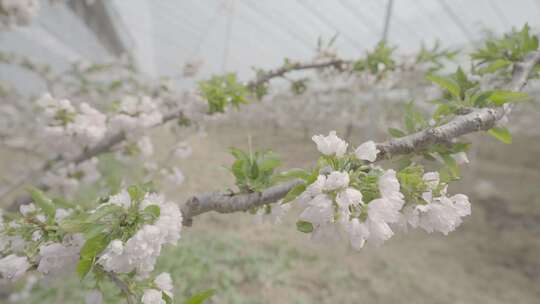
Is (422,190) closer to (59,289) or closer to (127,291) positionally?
(127,291)

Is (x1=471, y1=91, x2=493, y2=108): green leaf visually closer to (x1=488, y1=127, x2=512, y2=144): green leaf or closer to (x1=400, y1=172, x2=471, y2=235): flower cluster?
(x1=488, y1=127, x2=512, y2=144): green leaf

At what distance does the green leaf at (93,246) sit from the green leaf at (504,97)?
3.33 feet

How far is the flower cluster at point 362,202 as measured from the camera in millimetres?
604

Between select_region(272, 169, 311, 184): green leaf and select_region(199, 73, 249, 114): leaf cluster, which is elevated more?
select_region(199, 73, 249, 114): leaf cluster

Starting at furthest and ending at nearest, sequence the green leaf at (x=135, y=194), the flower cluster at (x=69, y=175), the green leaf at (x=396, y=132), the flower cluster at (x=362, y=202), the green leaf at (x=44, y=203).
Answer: the flower cluster at (x=69, y=175) → the green leaf at (x=396, y=132) → the green leaf at (x=44, y=203) → the green leaf at (x=135, y=194) → the flower cluster at (x=362, y=202)

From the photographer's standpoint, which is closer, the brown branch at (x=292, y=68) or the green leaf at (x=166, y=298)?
the green leaf at (x=166, y=298)

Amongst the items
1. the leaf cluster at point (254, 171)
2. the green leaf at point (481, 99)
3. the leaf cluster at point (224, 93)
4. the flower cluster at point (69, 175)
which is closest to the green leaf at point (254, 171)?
the leaf cluster at point (254, 171)

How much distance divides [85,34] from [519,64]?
42.7ft

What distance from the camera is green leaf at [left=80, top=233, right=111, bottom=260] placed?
67cm

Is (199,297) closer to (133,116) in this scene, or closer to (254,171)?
(254,171)

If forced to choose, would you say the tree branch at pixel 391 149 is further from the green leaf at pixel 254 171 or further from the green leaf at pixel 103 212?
the green leaf at pixel 103 212

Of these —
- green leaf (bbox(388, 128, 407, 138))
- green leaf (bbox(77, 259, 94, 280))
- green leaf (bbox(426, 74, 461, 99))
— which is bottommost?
green leaf (bbox(77, 259, 94, 280))

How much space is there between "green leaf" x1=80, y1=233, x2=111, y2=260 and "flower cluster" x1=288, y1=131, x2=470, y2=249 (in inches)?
16.4

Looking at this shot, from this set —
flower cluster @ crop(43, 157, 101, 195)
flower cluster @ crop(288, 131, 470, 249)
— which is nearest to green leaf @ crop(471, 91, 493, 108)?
flower cluster @ crop(288, 131, 470, 249)
